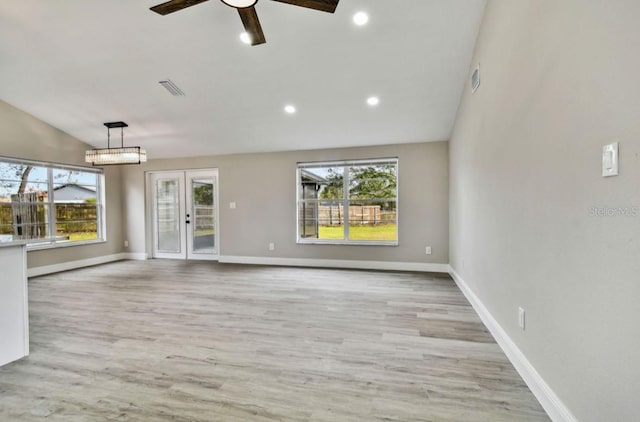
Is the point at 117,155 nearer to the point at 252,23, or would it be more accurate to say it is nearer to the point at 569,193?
the point at 252,23

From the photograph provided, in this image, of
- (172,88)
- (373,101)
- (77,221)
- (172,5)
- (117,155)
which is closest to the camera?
(172,5)

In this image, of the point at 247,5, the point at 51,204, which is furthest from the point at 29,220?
the point at 247,5

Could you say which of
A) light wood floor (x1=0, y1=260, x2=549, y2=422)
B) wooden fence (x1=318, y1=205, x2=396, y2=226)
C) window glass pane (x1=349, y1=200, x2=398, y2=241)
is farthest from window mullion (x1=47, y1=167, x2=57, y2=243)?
window glass pane (x1=349, y1=200, x2=398, y2=241)

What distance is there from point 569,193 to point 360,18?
95.3 inches

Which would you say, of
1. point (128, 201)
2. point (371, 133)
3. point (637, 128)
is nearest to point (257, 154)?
point (371, 133)

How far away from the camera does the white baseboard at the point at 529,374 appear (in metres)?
1.54

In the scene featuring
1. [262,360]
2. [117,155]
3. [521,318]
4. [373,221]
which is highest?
[117,155]

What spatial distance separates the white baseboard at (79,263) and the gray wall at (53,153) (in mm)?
64

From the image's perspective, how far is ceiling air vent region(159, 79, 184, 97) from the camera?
12.8 feet

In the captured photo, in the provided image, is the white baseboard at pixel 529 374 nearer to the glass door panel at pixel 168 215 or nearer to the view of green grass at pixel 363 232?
the view of green grass at pixel 363 232

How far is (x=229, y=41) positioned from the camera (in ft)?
10.6

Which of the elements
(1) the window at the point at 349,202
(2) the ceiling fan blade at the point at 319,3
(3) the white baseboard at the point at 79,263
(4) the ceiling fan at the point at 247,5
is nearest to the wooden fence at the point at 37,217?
(3) the white baseboard at the point at 79,263

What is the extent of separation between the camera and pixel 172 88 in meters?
4.05

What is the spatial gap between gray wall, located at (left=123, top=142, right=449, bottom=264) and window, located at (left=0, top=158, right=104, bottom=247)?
69cm
